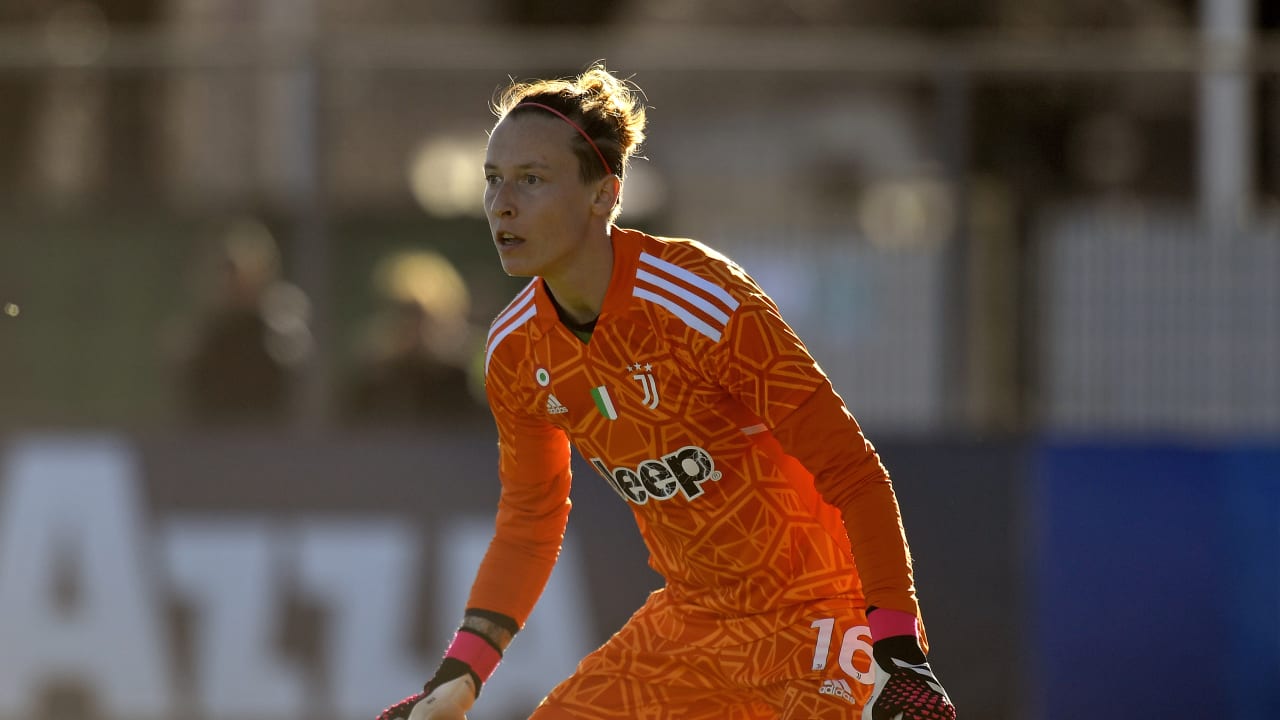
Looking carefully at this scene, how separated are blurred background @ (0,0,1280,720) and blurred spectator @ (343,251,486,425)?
2 centimetres

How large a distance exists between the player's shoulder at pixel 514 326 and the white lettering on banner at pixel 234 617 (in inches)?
172

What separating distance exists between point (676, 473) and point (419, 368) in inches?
201

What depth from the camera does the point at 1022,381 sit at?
977cm

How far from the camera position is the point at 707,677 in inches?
188

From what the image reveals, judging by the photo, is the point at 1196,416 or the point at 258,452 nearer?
the point at 258,452

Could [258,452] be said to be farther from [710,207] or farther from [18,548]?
[710,207]

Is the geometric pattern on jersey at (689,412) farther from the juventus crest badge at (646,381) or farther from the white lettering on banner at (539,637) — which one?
the white lettering on banner at (539,637)

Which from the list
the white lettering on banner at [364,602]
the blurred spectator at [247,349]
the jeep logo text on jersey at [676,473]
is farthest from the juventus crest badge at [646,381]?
the blurred spectator at [247,349]

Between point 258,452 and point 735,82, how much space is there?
121 inches

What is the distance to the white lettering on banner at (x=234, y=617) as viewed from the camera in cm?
883

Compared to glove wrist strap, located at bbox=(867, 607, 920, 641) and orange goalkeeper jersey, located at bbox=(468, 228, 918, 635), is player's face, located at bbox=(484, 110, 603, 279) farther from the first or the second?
glove wrist strap, located at bbox=(867, 607, 920, 641)

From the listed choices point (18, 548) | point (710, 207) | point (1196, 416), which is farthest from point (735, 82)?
point (18, 548)

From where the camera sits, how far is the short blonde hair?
457 centimetres

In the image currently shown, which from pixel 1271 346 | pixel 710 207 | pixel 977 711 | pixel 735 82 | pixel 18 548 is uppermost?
pixel 735 82
